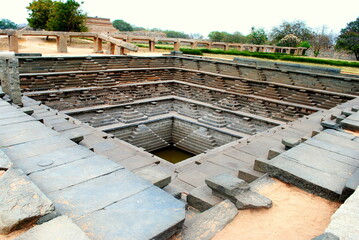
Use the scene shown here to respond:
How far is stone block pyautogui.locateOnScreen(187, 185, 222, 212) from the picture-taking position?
2.72 m

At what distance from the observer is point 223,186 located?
2602 mm

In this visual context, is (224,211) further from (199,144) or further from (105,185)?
(199,144)

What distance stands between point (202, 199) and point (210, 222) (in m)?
0.50

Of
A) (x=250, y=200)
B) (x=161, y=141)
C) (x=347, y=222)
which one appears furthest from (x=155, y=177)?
(x=161, y=141)

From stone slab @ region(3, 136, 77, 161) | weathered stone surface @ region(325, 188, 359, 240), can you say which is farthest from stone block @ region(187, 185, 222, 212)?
stone slab @ region(3, 136, 77, 161)

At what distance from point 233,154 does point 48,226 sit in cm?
474

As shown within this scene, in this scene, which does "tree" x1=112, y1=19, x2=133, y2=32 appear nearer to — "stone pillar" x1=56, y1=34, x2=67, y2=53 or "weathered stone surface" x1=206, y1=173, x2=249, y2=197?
"stone pillar" x1=56, y1=34, x2=67, y2=53

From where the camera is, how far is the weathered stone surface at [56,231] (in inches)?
61.5

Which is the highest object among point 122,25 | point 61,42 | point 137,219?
point 122,25

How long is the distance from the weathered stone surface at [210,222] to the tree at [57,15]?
71.7 ft

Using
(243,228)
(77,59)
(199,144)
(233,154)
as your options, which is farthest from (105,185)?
(77,59)

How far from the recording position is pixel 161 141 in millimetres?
11531

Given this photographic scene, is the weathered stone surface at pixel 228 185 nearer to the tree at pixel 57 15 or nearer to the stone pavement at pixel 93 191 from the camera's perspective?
the stone pavement at pixel 93 191

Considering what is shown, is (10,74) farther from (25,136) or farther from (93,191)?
(93,191)
